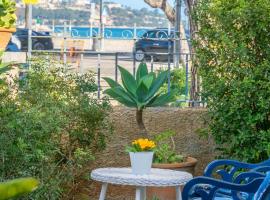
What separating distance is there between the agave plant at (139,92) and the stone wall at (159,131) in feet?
0.78

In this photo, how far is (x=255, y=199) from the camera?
274 centimetres

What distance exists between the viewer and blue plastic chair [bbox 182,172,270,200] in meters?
2.72

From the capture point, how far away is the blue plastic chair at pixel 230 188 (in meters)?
2.72

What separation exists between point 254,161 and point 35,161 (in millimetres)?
1767

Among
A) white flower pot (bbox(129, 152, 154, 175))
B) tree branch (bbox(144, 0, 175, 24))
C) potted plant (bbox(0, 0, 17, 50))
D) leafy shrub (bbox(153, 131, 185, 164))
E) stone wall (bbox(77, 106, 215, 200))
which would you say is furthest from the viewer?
tree branch (bbox(144, 0, 175, 24))

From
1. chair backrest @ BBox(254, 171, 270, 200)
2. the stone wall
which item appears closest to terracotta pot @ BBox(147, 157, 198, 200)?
the stone wall

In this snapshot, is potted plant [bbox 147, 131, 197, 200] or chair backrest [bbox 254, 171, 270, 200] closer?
chair backrest [bbox 254, 171, 270, 200]

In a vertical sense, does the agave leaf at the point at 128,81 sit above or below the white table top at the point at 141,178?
above

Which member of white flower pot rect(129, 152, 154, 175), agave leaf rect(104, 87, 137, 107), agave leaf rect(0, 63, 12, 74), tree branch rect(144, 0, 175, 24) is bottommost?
white flower pot rect(129, 152, 154, 175)

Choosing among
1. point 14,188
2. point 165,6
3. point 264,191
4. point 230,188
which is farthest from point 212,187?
point 165,6

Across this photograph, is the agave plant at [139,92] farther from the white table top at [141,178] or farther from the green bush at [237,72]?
the white table top at [141,178]

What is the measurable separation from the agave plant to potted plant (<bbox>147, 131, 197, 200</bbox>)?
26 centimetres

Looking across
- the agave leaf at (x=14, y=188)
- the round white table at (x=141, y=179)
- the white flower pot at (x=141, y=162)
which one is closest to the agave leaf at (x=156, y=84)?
the round white table at (x=141, y=179)

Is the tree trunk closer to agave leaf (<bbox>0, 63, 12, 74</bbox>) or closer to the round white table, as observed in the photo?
the round white table
